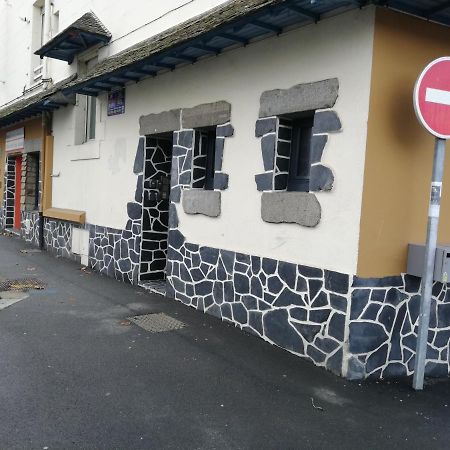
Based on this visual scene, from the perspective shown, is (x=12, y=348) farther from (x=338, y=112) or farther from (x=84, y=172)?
(x=84, y=172)

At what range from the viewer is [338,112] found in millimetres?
4551

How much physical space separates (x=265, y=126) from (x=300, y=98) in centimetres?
58

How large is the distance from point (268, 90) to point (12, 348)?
3.85 meters

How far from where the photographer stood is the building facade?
173 inches

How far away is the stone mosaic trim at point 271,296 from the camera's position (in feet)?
15.1

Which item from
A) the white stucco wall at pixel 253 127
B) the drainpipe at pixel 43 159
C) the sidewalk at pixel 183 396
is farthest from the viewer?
the drainpipe at pixel 43 159

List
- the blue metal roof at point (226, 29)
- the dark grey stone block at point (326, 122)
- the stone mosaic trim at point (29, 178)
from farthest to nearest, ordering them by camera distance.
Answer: the stone mosaic trim at point (29, 178) → the dark grey stone block at point (326, 122) → the blue metal roof at point (226, 29)

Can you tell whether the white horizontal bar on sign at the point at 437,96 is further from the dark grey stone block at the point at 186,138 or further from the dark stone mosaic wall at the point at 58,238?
the dark stone mosaic wall at the point at 58,238

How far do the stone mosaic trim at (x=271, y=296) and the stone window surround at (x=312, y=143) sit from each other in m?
0.55

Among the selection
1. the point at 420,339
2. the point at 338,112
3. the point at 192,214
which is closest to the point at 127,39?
the point at 192,214

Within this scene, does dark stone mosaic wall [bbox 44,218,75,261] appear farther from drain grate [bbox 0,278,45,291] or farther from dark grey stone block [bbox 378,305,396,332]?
dark grey stone block [bbox 378,305,396,332]

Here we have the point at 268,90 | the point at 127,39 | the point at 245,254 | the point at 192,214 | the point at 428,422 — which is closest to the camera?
the point at 428,422

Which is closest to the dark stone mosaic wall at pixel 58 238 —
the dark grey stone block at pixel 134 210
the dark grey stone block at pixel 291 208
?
the dark grey stone block at pixel 134 210

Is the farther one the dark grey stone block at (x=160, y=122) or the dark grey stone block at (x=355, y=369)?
the dark grey stone block at (x=160, y=122)
